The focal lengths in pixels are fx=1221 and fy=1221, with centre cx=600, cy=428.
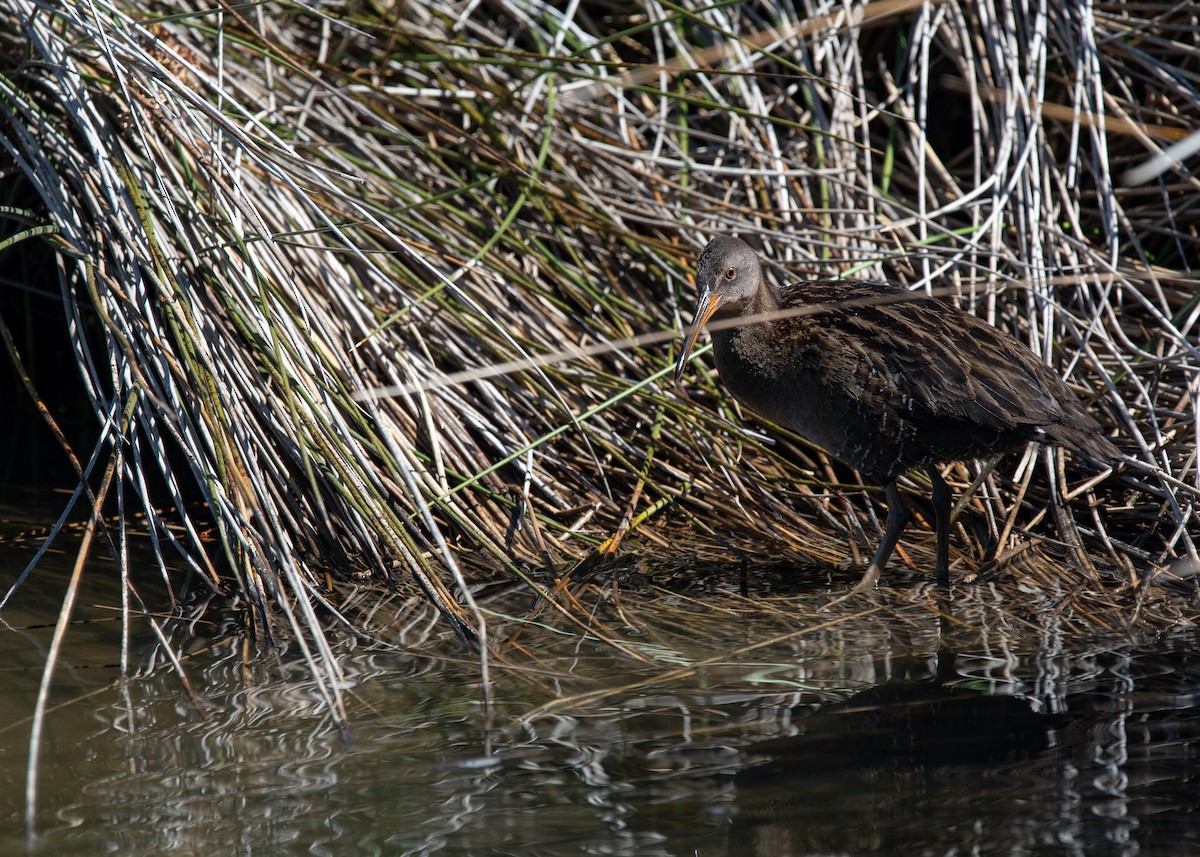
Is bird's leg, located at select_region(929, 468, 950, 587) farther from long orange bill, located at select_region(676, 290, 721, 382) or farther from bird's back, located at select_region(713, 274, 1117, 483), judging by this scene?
long orange bill, located at select_region(676, 290, 721, 382)

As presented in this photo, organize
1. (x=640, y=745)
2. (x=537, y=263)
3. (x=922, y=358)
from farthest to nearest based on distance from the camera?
(x=537, y=263)
(x=922, y=358)
(x=640, y=745)

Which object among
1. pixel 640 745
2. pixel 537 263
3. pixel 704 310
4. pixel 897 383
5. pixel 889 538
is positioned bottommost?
pixel 640 745

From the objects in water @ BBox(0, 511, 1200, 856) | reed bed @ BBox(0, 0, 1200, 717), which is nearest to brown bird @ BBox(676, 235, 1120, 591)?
reed bed @ BBox(0, 0, 1200, 717)

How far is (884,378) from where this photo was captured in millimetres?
2834

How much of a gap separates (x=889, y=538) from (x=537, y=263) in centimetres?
142

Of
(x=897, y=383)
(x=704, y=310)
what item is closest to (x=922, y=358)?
(x=897, y=383)

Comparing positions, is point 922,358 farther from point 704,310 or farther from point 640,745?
point 640,745

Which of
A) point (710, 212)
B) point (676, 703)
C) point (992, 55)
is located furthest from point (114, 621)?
point (992, 55)

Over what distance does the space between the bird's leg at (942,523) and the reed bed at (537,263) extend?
0.48 feet

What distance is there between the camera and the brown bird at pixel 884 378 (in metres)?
2.77

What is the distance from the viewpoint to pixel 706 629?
2703 mm

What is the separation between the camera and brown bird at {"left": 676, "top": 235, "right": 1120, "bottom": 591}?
9.10ft

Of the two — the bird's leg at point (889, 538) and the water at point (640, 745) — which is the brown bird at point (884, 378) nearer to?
the bird's leg at point (889, 538)

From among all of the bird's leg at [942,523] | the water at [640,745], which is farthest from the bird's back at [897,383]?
the water at [640,745]
